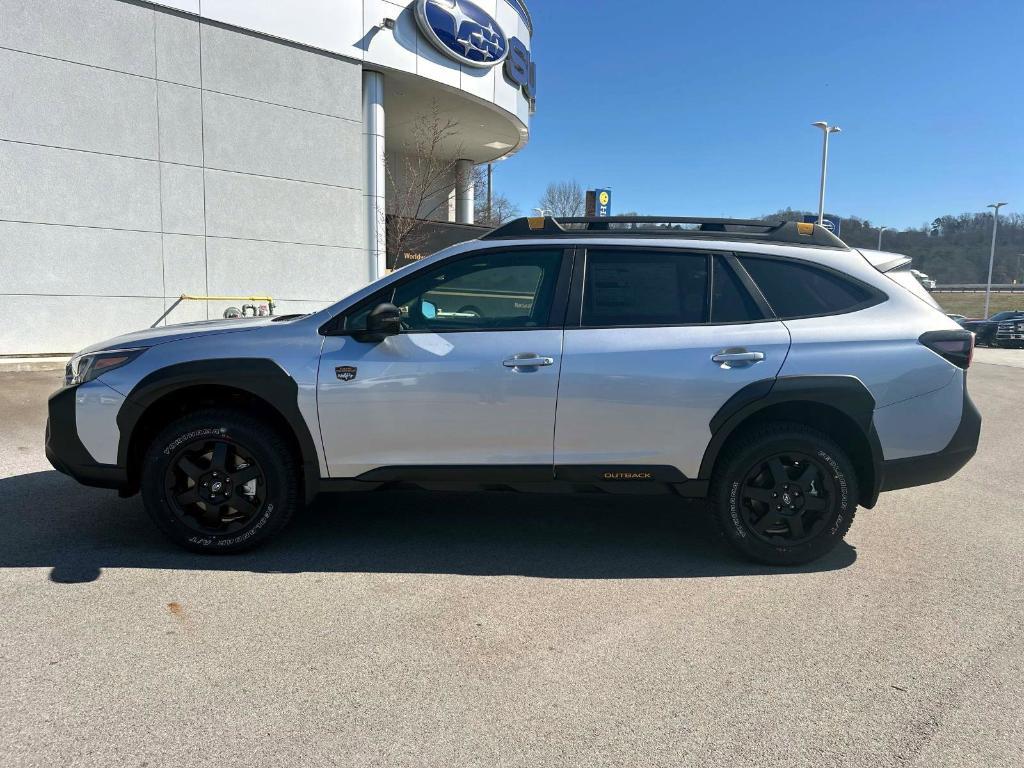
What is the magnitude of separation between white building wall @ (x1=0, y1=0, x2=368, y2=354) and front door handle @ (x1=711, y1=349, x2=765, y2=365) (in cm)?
1195

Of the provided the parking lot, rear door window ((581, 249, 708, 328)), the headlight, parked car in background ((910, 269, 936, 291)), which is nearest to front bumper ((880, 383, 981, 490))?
the parking lot

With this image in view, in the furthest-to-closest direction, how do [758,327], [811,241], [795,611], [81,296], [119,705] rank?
[81,296] < [811,241] < [758,327] < [795,611] < [119,705]

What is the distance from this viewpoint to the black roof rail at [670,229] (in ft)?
13.2

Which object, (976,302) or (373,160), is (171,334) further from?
(976,302)

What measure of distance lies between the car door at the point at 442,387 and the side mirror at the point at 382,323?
0.04 metres

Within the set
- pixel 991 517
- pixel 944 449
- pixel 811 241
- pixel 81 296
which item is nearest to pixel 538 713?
pixel 944 449

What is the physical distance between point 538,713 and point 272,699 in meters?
1.01

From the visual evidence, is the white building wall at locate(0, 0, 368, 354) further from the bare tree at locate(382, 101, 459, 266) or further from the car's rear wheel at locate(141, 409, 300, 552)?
the car's rear wheel at locate(141, 409, 300, 552)

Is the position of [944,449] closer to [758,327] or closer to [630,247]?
[758,327]

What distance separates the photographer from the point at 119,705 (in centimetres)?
254

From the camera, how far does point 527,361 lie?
3.71 m

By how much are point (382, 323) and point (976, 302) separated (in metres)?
80.9

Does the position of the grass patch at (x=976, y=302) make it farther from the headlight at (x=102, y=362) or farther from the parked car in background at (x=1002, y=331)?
the headlight at (x=102, y=362)

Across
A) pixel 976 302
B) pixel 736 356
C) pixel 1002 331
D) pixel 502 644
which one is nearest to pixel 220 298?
pixel 736 356
